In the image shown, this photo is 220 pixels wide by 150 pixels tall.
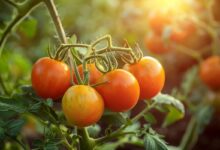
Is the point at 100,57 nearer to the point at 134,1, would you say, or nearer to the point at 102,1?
the point at 134,1

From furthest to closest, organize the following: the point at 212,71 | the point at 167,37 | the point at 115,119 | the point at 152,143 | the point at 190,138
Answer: the point at 190,138
the point at 167,37
the point at 212,71
the point at 115,119
the point at 152,143

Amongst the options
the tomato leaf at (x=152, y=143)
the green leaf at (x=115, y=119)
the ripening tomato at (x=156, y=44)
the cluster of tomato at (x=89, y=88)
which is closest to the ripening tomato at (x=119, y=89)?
the cluster of tomato at (x=89, y=88)

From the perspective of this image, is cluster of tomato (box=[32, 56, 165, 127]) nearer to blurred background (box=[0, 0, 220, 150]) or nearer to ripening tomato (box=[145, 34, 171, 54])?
blurred background (box=[0, 0, 220, 150])

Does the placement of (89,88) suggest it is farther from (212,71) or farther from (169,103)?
(212,71)

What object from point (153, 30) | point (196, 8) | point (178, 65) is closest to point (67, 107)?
point (153, 30)

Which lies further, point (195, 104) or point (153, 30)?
point (195, 104)

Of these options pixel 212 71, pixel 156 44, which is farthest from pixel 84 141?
pixel 156 44
